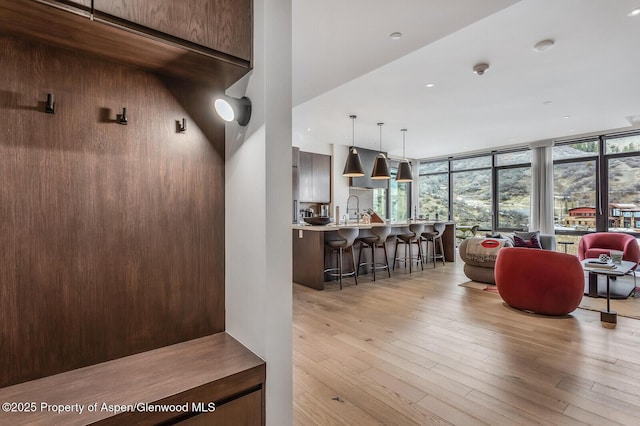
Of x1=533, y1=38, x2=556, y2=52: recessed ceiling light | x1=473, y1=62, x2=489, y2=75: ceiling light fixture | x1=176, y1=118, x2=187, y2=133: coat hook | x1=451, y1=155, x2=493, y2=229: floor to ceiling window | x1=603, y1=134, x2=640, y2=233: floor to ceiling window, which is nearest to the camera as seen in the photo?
x1=176, y1=118, x2=187, y2=133: coat hook

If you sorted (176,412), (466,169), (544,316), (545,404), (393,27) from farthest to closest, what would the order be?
1. (466,169)
2. (544,316)
3. (393,27)
4. (545,404)
5. (176,412)

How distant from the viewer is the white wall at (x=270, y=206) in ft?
4.06

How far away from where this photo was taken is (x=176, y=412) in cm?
102

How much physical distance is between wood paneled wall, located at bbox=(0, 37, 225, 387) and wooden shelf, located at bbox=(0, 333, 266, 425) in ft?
0.25

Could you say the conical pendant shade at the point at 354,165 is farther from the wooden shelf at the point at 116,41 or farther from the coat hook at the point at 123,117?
the coat hook at the point at 123,117

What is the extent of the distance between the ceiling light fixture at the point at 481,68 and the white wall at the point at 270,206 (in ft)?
10.2

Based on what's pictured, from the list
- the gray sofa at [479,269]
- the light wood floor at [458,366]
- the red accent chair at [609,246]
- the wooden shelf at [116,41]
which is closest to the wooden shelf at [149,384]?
the light wood floor at [458,366]

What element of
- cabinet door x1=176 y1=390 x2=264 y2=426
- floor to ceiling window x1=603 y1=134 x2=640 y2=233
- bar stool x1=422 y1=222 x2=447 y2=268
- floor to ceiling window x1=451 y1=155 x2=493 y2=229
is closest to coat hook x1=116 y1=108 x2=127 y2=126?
cabinet door x1=176 y1=390 x2=264 y2=426

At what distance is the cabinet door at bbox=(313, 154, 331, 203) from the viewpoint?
751cm

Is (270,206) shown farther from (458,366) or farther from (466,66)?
(466,66)

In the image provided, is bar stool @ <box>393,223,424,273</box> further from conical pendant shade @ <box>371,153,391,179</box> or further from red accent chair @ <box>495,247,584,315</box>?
red accent chair @ <box>495,247,584,315</box>

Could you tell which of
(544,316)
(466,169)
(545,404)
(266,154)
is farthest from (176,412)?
(466,169)

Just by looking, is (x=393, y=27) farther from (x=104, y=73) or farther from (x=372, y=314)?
(x=372, y=314)

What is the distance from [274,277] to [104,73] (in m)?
1.07
